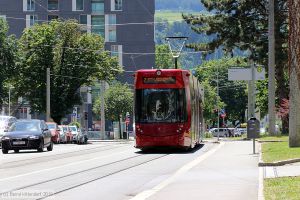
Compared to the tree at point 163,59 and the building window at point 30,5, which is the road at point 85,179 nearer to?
the building window at point 30,5

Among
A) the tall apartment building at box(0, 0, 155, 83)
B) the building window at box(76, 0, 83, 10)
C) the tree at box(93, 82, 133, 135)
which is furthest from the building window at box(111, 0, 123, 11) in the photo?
the tree at box(93, 82, 133, 135)

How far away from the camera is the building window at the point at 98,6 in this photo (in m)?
109

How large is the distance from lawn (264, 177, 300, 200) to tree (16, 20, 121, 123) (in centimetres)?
6245

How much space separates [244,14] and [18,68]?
102ft

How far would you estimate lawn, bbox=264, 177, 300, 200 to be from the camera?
11.9 metres

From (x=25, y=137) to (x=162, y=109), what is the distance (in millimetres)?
7533

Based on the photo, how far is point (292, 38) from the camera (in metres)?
Answer: 11.6

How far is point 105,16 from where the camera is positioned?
109188 millimetres

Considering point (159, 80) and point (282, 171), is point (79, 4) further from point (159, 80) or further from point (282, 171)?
point (282, 171)

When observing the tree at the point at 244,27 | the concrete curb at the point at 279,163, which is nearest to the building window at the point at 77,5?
the tree at the point at 244,27

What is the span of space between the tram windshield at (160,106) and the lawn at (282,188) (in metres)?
14.5

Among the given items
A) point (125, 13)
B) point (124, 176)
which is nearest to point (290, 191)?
point (124, 176)

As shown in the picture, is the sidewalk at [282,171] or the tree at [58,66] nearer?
the sidewalk at [282,171]

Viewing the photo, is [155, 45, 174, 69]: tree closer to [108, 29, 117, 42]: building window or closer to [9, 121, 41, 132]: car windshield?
[108, 29, 117, 42]: building window
